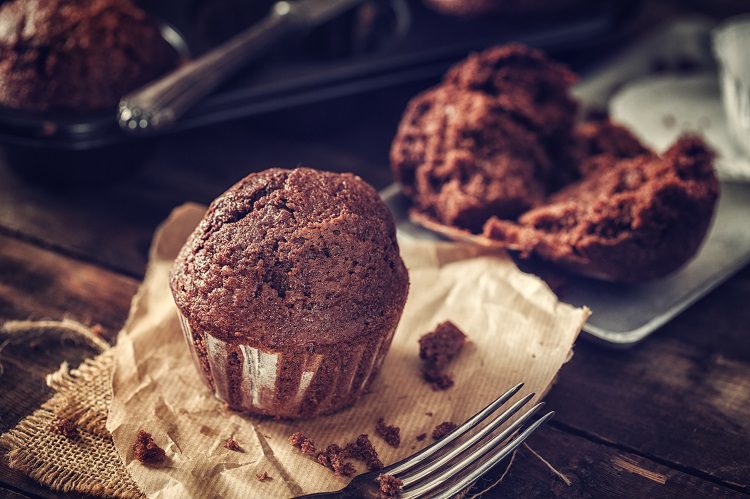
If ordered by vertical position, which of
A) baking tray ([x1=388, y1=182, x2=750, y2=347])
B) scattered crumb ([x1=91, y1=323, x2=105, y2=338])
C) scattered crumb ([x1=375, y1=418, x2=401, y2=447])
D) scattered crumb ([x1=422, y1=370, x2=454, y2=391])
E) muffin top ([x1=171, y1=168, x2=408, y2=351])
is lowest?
scattered crumb ([x1=91, y1=323, x2=105, y2=338])

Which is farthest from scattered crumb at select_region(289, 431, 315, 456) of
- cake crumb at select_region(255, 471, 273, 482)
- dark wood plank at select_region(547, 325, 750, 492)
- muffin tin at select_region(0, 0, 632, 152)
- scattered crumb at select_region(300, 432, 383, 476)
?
muffin tin at select_region(0, 0, 632, 152)

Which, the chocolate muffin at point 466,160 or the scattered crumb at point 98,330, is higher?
the chocolate muffin at point 466,160

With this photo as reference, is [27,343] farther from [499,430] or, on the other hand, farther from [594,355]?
[594,355]

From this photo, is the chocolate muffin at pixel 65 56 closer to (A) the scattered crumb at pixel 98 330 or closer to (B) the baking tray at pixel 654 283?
(A) the scattered crumb at pixel 98 330

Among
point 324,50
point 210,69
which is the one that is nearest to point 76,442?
point 210,69

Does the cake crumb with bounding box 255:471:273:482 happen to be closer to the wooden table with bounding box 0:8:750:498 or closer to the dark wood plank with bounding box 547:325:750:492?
the wooden table with bounding box 0:8:750:498

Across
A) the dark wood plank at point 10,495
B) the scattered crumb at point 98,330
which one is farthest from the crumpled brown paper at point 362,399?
the dark wood plank at point 10,495
